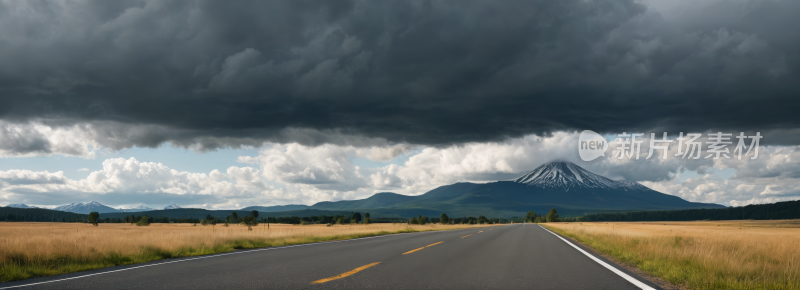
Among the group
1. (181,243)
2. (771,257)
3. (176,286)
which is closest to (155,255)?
(181,243)

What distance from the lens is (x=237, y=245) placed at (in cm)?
1947

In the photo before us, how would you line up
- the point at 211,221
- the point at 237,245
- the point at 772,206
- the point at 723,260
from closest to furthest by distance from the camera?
1. the point at 723,260
2. the point at 237,245
3. the point at 211,221
4. the point at 772,206

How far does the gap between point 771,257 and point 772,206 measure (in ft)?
748

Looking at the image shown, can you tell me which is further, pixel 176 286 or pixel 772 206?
pixel 772 206

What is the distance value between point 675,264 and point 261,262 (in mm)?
10517

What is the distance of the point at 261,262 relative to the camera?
1204 cm

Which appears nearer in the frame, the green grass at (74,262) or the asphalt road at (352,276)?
the asphalt road at (352,276)

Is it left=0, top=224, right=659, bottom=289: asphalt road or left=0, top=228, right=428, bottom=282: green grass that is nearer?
left=0, top=224, right=659, bottom=289: asphalt road

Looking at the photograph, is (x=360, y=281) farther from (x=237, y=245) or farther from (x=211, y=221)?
(x=211, y=221)

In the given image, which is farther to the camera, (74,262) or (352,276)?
(74,262)

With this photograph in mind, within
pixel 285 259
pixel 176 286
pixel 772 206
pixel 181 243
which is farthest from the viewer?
pixel 772 206

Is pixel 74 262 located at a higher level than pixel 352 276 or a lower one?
lower

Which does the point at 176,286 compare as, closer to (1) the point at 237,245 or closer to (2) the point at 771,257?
(1) the point at 237,245

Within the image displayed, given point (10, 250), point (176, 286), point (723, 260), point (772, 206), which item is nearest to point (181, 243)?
point (10, 250)
